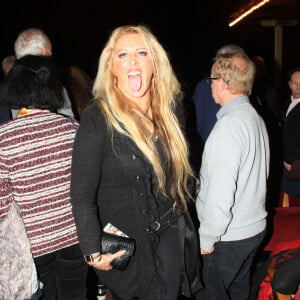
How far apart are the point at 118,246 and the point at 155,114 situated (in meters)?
0.63

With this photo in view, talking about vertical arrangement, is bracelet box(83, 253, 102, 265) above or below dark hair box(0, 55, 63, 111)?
below

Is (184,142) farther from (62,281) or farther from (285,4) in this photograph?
(285,4)

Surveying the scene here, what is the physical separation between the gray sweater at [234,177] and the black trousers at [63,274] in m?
0.61

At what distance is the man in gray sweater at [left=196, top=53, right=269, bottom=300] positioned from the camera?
169 centimetres

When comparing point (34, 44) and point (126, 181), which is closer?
point (126, 181)

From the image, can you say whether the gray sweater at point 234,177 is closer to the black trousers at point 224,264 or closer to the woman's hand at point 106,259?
the black trousers at point 224,264

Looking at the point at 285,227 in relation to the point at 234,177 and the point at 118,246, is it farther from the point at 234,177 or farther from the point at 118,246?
the point at 118,246

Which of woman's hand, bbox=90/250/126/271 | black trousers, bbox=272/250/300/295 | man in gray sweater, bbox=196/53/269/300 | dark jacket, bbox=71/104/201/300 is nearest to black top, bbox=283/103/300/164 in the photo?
man in gray sweater, bbox=196/53/269/300

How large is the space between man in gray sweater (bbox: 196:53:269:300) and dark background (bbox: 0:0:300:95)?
4938 mm

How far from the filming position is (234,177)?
5.54 ft

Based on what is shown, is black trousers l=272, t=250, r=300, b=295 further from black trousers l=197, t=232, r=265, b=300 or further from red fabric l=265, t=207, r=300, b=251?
red fabric l=265, t=207, r=300, b=251

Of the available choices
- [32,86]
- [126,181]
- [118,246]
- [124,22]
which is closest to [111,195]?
[126,181]

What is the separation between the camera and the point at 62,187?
1569mm

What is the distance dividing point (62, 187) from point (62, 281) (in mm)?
494
